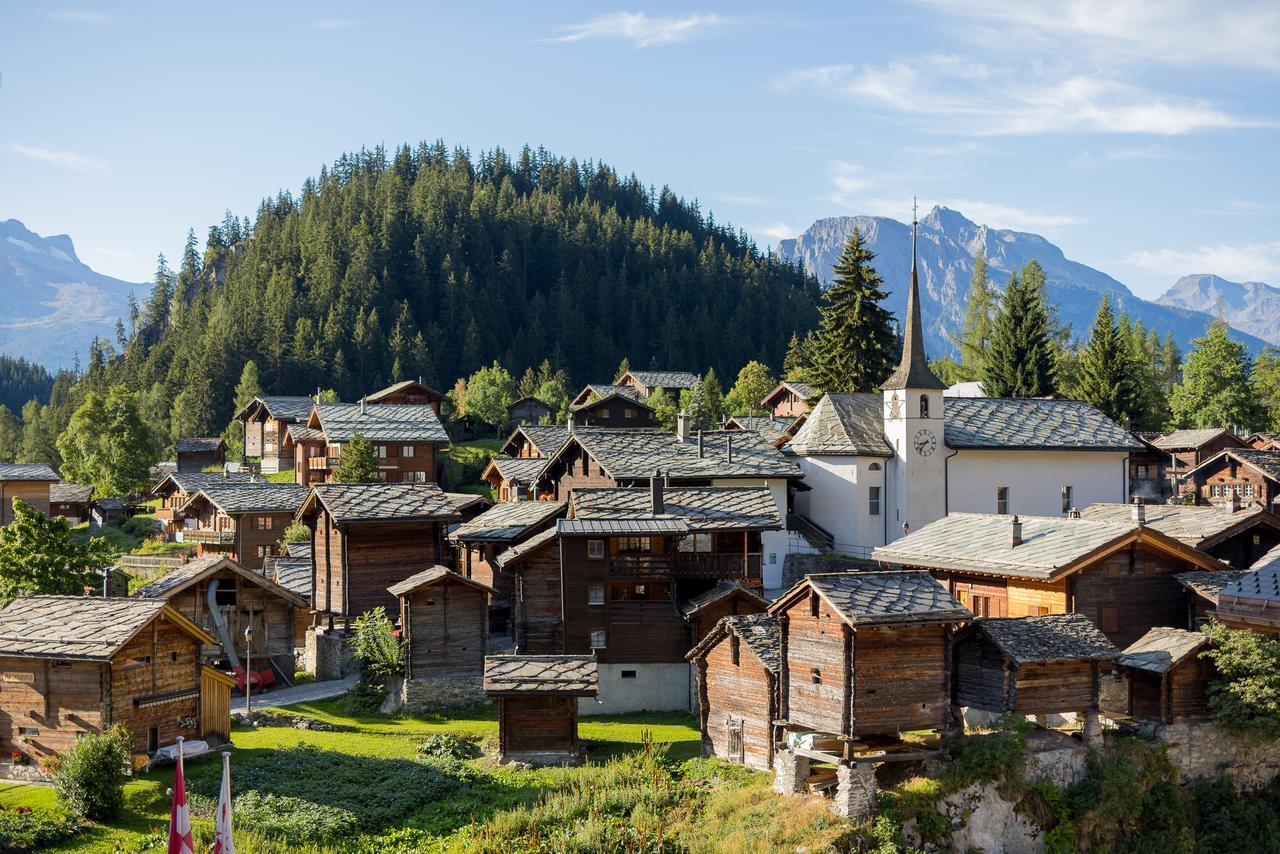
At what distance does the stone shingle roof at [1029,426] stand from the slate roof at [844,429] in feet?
10.8

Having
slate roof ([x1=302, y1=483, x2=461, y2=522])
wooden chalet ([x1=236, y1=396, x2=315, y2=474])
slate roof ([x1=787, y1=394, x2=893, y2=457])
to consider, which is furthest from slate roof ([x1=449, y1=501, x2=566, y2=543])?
wooden chalet ([x1=236, y1=396, x2=315, y2=474])

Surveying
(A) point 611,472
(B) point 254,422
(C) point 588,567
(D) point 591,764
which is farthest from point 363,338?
(D) point 591,764

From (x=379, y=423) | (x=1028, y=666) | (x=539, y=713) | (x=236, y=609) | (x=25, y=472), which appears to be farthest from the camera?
(x=379, y=423)

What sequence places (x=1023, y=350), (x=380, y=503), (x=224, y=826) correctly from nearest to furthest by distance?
(x=224, y=826) < (x=380, y=503) < (x=1023, y=350)

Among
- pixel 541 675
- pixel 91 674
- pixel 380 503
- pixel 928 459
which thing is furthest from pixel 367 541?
pixel 928 459

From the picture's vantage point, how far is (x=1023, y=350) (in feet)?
245

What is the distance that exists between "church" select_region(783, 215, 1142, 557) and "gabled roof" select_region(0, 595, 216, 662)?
1195 inches

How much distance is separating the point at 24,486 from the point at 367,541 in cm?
4101

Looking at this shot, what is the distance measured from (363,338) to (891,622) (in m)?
111

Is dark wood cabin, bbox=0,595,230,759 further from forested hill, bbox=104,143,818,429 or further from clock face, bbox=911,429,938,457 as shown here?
forested hill, bbox=104,143,818,429

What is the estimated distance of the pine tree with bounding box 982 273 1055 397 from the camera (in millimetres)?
74438

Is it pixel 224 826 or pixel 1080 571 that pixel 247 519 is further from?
pixel 224 826

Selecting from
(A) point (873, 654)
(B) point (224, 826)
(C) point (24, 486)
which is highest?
(C) point (24, 486)

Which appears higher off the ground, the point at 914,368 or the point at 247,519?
the point at 914,368
